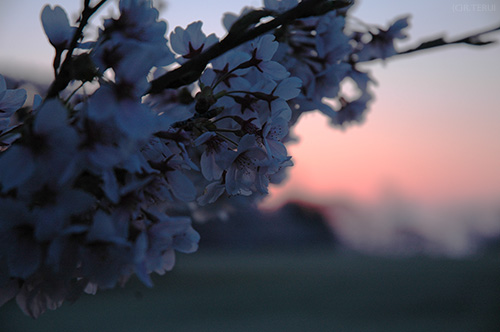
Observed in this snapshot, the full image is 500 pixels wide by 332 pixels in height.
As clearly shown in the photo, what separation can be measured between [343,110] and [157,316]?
8.04 metres

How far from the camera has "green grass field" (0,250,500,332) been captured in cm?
820

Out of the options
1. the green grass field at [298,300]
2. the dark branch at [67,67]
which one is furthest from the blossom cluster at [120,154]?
the green grass field at [298,300]

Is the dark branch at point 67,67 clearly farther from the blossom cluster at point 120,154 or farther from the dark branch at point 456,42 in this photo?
the dark branch at point 456,42

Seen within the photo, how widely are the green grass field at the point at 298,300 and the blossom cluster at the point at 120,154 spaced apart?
699 centimetres

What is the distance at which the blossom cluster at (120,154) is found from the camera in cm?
52

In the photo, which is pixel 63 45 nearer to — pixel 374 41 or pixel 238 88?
pixel 238 88

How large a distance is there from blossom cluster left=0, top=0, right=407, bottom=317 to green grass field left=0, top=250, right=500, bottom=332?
22.9 feet

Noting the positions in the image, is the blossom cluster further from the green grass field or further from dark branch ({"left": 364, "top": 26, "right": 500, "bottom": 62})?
the green grass field

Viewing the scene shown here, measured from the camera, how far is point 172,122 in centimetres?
66

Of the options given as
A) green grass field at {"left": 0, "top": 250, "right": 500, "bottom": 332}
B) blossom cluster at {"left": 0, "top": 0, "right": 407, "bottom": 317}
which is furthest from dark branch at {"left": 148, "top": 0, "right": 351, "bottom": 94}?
green grass field at {"left": 0, "top": 250, "right": 500, "bottom": 332}

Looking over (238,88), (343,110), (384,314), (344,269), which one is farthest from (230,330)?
(238,88)

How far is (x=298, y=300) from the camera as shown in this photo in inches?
392

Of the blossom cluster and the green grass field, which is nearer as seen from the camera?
the blossom cluster

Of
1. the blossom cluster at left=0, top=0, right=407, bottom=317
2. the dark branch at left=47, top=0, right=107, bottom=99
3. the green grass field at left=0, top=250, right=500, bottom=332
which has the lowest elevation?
the green grass field at left=0, top=250, right=500, bottom=332
